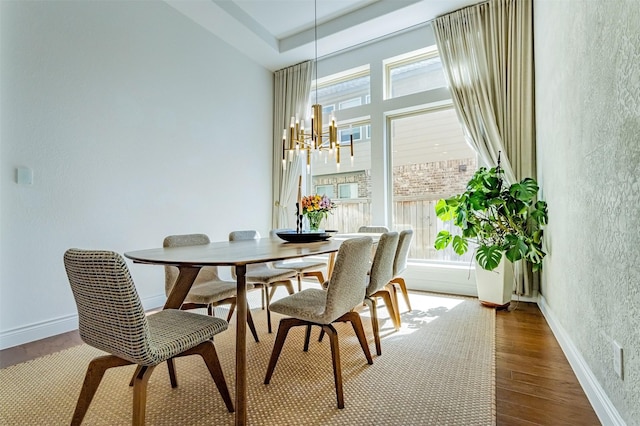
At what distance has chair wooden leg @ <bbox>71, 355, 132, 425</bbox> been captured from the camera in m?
1.27

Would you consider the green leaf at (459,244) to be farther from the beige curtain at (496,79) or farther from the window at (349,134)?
the window at (349,134)

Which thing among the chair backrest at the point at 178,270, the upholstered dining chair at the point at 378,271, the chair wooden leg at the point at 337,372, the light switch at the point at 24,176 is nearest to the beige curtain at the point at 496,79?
the upholstered dining chair at the point at 378,271

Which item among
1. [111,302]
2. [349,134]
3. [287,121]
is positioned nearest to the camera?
[111,302]

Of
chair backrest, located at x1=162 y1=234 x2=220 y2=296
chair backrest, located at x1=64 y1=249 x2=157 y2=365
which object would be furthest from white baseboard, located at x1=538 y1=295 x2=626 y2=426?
chair backrest, located at x1=162 y1=234 x2=220 y2=296

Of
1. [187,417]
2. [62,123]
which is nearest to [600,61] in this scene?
[187,417]

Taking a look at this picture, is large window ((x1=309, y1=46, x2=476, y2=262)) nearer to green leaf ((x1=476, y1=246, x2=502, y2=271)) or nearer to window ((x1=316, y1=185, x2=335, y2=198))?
window ((x1=316, y1=185, x2=335, y2=198))

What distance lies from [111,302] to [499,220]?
3234mm

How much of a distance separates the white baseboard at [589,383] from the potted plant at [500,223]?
0.67 meters

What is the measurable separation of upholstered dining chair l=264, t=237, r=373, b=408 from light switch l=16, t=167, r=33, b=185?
2297mm

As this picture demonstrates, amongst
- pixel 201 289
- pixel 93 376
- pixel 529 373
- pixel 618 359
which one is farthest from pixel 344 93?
pixel 93 376

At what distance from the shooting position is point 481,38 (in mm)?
3604

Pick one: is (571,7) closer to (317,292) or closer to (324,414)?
(317,292)

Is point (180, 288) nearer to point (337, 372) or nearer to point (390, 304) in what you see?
point (337, 372)

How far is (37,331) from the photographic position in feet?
8.43
